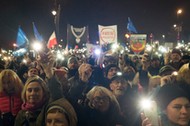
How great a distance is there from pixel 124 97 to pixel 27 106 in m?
1.78

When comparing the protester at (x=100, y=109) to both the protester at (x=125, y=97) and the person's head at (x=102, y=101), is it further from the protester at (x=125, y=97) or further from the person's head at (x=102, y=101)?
the protester at (x=125, y=97)

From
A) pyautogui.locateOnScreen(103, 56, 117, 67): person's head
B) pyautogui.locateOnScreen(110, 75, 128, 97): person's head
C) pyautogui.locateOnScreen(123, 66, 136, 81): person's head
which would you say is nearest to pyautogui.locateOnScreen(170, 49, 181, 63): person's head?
pyautogui.locateOnScreen(103, 56, 117, 67): person's head

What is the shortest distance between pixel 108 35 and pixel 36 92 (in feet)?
31.1

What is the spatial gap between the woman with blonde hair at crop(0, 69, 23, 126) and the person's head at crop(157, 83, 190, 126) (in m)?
2.67

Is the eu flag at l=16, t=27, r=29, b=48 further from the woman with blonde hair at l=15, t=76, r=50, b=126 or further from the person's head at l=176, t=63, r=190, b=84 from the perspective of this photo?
the person's head at l=176, t=63, r=190, b=84

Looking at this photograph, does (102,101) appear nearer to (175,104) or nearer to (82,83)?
(175,104)

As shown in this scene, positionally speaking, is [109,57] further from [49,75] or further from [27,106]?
[27,106]

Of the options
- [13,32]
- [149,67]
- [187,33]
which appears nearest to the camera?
[149,67]

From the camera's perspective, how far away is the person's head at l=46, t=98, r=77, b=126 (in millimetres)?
3898

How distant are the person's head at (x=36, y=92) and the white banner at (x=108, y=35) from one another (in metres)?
9.03

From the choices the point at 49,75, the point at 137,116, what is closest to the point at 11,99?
the point at 49,75

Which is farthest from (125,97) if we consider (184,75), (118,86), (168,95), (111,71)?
(168,95)

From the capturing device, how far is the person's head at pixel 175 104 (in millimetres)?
3633

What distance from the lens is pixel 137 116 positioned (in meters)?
5.33
